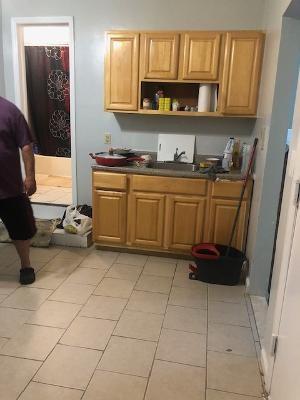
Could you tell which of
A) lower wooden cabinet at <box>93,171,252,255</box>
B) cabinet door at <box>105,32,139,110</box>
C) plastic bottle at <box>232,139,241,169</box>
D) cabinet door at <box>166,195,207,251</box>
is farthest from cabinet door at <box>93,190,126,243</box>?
plastic bottle at <box>232,139,241,169</box>

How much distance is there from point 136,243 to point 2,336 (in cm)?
151

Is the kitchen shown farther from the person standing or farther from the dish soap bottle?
the person standing

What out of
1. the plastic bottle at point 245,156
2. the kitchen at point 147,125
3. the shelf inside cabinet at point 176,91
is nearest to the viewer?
the kitchen at point 147,125

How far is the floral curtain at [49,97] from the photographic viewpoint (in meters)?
4.43

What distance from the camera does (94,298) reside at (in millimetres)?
2578

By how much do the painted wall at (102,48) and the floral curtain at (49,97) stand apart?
0.74 meters

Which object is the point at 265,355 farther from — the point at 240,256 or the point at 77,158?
the point at 77,158

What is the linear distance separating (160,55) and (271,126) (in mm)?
1335

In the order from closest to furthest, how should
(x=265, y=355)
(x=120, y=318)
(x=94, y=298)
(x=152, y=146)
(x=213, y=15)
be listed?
(x=265, y=355) < (x=120, y=318) < (x=94, y=298) < (x=213, y=15) < (x=152, y=146)

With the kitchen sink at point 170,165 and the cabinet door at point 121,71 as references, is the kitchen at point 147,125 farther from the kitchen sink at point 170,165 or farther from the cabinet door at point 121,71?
the kitchen sink at point 170,165

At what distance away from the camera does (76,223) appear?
3.54m

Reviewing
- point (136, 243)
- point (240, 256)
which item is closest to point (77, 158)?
point (136, 243)

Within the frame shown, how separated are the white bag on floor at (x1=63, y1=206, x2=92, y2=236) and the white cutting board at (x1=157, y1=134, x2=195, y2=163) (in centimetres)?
99

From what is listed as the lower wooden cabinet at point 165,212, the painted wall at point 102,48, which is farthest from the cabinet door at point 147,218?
the painted wall at point 102,48
